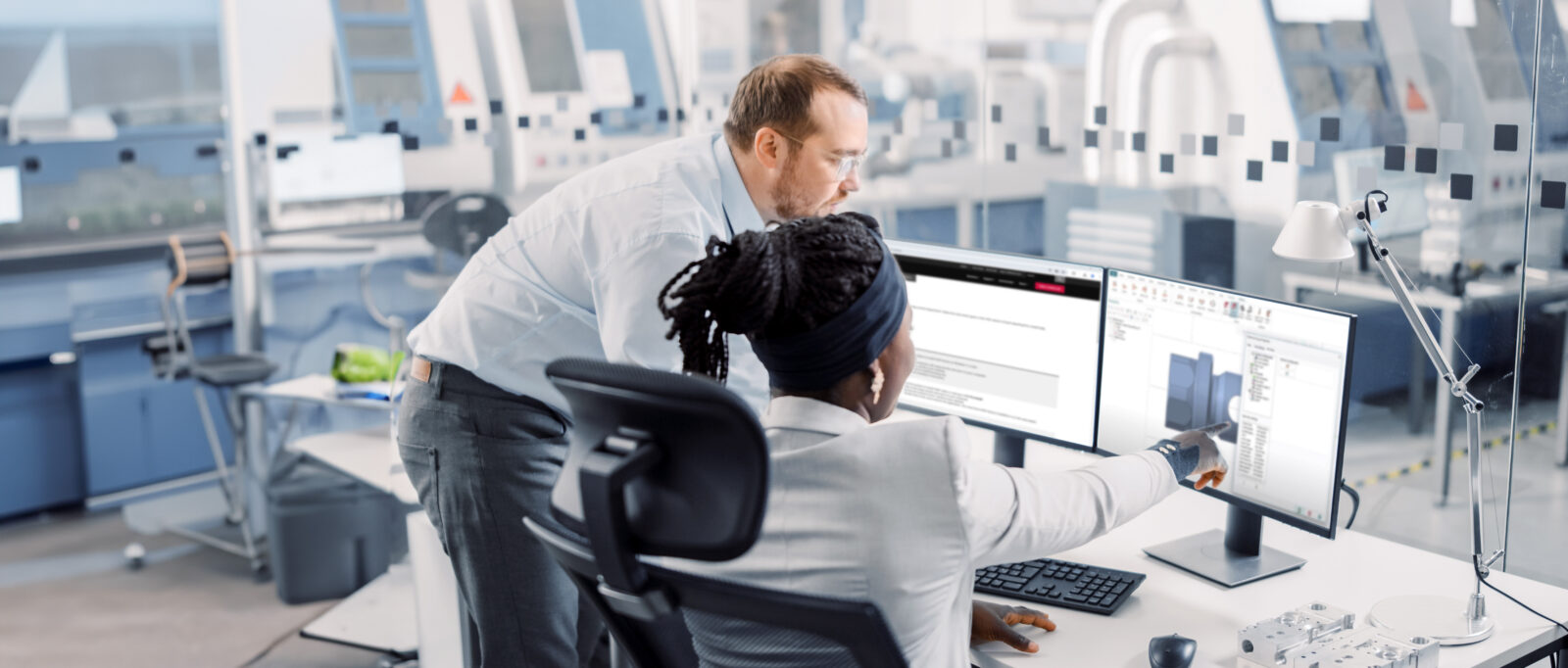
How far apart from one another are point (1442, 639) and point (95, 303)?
414cm

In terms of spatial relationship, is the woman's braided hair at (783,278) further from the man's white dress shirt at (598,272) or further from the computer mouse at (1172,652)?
the computer mouse at (1172,652)

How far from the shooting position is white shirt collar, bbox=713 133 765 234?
187cm

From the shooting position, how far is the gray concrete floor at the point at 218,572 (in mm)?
2377

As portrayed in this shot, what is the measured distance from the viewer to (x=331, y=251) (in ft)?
13.8

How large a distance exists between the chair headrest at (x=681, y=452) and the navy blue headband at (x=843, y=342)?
242 mm

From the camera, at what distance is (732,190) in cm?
187

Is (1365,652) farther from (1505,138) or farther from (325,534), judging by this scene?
(325,534)

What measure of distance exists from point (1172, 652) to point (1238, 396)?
428 millimetres

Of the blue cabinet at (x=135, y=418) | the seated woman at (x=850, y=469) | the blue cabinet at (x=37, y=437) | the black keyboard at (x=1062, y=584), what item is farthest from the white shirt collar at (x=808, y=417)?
the blue cabinet at (x=37, y=437)

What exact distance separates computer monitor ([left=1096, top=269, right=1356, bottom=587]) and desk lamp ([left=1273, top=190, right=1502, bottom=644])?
10cm

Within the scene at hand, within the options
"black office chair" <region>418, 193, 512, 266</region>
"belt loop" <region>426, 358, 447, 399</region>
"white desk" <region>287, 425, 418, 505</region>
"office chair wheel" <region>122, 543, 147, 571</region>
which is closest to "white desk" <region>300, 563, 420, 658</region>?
"white desk" <region>287, 425, 418, 505</region>

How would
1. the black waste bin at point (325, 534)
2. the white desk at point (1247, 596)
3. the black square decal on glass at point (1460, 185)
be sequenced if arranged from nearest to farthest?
the white desk at point (1247, 596)
the black square decal on glass at point (1460, 185)
the black waste bin at point (325, 534)

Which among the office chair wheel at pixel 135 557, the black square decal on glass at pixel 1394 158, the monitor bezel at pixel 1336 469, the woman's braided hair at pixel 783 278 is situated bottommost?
the office chair wheel at pixel 135 557

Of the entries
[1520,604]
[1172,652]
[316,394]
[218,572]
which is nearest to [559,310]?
[1172,652]
